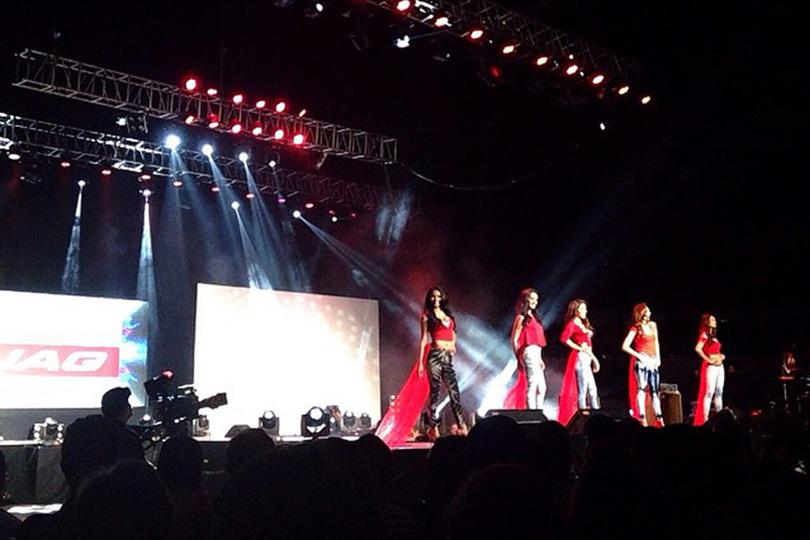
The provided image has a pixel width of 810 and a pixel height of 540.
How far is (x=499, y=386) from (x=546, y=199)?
3.90 meters

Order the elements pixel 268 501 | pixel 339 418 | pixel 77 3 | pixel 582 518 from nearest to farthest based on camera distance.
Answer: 1. pixel 268 501
2. pixel 582 518
3. pixel 77 3
4. pixel 339 418

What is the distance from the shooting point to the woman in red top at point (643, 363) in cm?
1035

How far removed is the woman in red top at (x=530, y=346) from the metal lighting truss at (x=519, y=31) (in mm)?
3177

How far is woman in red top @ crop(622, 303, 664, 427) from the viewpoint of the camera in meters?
10.4

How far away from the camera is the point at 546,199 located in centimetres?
1512

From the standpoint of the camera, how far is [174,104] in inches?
462

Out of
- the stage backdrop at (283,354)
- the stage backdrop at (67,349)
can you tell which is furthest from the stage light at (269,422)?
the stage backdrop at (67,349)

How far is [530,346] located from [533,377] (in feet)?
1.25

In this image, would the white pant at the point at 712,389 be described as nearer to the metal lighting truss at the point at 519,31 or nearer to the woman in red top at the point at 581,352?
the woman in red top at the point at 581,352

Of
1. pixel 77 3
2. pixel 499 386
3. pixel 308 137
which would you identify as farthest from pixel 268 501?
pixel 499 386

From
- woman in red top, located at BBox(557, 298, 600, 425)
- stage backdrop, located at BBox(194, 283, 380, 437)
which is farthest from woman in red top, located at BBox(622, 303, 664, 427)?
stage backdrop, located at BBox(194, 283, 380, 437)

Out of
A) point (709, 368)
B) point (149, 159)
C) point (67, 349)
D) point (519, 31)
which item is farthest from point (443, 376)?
point (149, 159)

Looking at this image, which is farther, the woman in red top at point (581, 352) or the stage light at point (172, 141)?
the stage light at point (172, 141)

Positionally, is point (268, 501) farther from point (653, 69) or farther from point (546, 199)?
point (546, 199)
